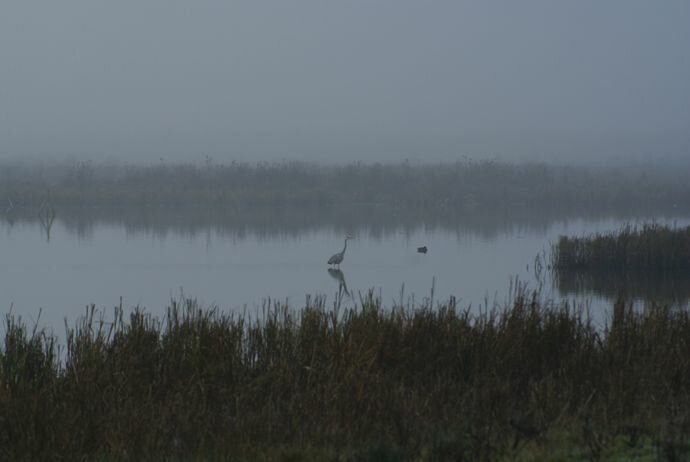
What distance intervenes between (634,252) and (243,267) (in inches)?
295

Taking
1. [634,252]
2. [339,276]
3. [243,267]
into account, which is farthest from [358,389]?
[243,267]

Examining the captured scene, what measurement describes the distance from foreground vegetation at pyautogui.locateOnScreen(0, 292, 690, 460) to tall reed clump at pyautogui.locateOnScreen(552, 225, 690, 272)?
36.2 ft

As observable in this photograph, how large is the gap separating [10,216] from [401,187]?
17.8 metres

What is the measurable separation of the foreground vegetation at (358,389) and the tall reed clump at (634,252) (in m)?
11.0

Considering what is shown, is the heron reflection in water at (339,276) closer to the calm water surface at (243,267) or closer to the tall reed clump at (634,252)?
the calm water surface at (243,267)

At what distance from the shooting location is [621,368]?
733cm

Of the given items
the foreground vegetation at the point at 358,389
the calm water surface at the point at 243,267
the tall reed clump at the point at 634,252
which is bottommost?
the calm water surface at the point at 243,267

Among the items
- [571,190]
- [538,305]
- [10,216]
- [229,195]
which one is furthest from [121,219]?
[538,305]

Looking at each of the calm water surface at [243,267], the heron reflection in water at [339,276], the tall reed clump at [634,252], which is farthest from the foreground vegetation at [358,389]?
the tall reed clump at [634,252]

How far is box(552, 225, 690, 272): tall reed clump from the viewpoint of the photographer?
755 inches

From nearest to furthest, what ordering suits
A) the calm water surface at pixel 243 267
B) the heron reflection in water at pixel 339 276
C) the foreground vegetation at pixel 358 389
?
1. the foreground vegetation at pixel 358 389
2. the calm water surface at pixel 243 267
3. the heron reflection in water at pixel 339 276

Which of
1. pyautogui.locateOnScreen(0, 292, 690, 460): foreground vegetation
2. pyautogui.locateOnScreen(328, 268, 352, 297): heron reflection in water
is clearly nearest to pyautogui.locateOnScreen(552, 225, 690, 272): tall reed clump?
pyautogui.locateOnScreen(328, 268, 352, 297): heron reflection in water

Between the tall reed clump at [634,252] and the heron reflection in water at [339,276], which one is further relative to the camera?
the tall reed clump at [634,252]

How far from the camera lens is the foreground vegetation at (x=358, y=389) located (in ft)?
18.1
